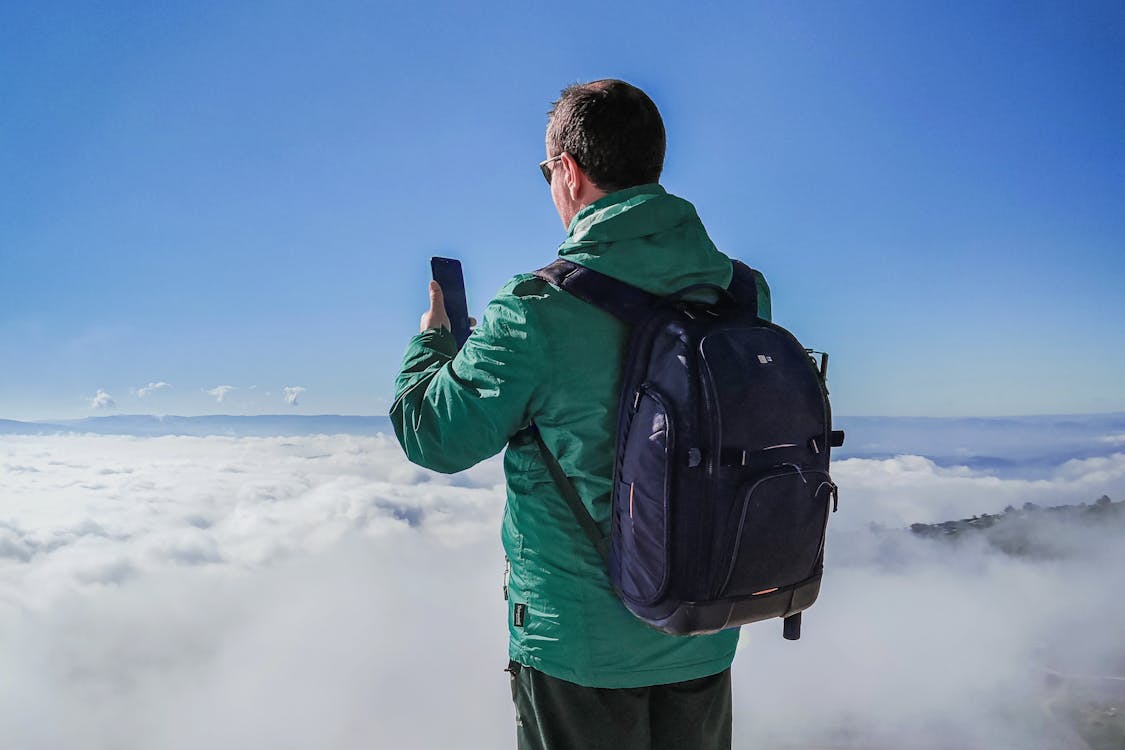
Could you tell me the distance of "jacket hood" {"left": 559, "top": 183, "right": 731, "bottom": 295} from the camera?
150cm

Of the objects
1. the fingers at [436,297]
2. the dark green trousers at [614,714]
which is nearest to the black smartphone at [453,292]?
the fingers at [436,297]

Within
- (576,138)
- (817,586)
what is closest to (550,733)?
(817,586)

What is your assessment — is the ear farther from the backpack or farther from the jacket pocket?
the jacket pocket

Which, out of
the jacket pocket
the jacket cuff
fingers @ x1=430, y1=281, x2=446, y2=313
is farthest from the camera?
fingers @ x1=430, y1=281, x2=446, y2=313

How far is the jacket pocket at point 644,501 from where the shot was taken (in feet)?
4.65

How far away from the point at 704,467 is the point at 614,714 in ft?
1.68

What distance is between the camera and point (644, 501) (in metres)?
1.44

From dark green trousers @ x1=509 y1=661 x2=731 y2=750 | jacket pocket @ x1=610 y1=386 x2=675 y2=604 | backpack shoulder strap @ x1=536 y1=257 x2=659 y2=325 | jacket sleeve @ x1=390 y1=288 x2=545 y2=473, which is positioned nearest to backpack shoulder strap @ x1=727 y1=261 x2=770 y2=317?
backpack shoulder strap @ x1=536 y1=257 x2=659 y2=325

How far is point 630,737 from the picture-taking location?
1.56 metres

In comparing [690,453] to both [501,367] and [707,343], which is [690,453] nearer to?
[707,343]

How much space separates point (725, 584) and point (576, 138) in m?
0.87

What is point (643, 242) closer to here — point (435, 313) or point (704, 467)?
point (704, 467)

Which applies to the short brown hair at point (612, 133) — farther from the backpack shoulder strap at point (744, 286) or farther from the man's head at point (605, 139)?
the backpack shoulder strap at point (744, 286)

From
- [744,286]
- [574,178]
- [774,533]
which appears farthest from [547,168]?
[774,533]
